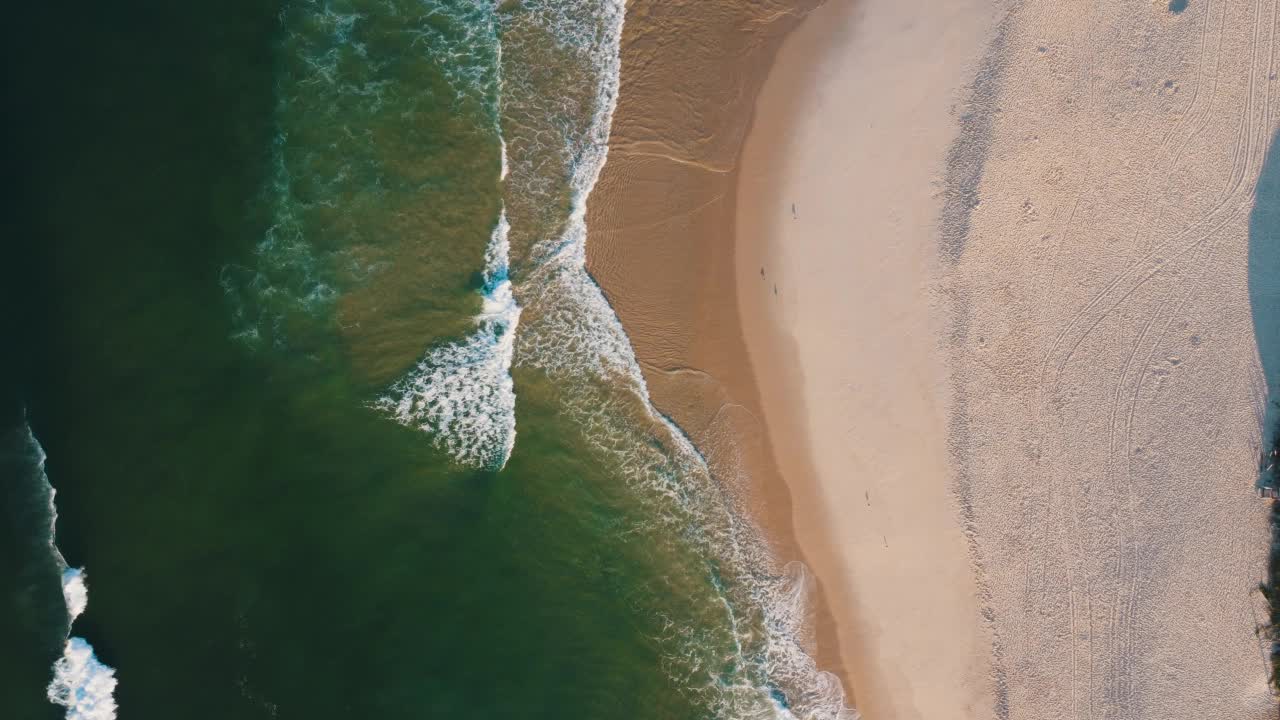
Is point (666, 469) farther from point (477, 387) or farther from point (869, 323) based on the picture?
point (869, 323)

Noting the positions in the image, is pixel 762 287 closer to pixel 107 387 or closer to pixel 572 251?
pixel 572 251

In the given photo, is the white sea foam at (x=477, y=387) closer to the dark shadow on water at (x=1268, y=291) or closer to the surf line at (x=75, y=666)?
the surf line at (x=75, y=666)

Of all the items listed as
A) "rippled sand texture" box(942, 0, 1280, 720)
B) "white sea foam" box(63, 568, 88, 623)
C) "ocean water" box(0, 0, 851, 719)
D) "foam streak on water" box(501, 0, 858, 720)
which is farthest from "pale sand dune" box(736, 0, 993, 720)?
"white sea foam" box(63, 568, 88, 623)

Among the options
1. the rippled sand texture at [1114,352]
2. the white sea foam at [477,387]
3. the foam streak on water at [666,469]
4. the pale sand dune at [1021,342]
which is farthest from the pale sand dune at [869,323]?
the white sea foam at [477,387]

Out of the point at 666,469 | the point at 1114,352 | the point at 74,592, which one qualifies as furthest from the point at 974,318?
the point at 74,592

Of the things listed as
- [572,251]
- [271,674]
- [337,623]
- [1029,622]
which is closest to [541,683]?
[337,623]

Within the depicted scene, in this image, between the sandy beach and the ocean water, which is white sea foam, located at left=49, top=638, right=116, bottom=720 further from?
the sandy beach
